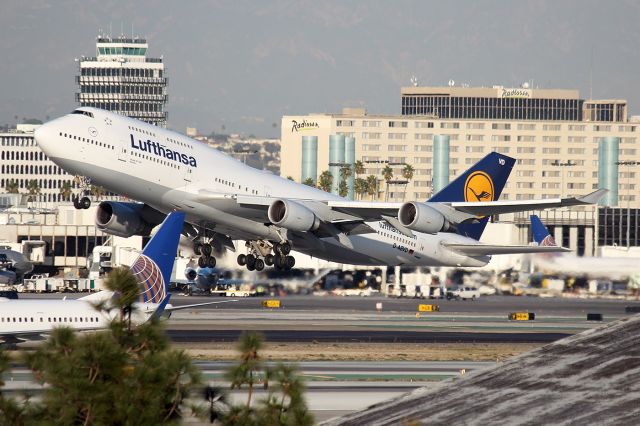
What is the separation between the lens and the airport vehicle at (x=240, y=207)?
5184 cm

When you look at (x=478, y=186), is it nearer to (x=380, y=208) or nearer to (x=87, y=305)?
(x=380, y=208)

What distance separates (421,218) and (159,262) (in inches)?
469

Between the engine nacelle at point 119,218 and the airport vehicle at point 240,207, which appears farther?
the engine nacelle at point 119,218

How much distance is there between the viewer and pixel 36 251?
12150cm

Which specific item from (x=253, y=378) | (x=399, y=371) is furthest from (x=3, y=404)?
(x=399, y=371)

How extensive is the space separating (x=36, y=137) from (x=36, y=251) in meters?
71.5

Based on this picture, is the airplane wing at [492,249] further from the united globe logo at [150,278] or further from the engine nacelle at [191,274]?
the engine nacelle at [191,274]

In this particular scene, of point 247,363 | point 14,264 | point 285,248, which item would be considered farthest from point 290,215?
point 14,264

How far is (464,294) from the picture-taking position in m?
94.4

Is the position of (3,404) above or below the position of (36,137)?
below

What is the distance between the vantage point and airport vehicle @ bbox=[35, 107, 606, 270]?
51.8 m

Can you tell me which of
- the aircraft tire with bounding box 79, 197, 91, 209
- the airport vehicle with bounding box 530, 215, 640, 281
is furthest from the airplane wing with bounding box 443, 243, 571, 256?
the aircraft tire with bounding box 79, 197, 91, 209

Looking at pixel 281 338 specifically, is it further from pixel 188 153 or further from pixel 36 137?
pixel 36 137

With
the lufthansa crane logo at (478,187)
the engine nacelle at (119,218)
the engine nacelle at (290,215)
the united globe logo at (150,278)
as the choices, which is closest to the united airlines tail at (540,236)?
the lufthansa crane logo at (478,187)
